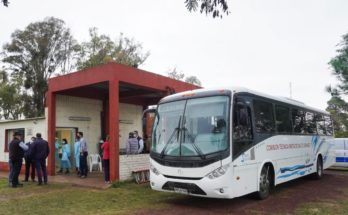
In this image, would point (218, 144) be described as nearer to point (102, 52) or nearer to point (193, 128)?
point (193, 128)

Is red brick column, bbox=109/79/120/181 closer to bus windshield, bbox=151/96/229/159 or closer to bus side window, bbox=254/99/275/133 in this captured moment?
bus windshield, bbox=151/96/229/159

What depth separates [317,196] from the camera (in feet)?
32.4

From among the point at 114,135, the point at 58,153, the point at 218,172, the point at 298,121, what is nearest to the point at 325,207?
the point at 218,172

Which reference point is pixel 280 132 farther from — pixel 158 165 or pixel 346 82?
pixel 346 82

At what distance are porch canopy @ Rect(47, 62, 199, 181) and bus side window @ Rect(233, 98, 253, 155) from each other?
499cm

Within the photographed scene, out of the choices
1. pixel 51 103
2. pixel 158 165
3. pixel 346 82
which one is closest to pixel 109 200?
pixel 158 165

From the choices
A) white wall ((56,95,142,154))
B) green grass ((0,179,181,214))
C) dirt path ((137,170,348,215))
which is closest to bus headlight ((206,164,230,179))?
dirt path ((137,170,348,215))

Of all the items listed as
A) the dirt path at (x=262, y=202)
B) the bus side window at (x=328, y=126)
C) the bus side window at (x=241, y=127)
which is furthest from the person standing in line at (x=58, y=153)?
the bus side window at (x=328, y=126)

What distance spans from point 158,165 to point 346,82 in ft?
66.5

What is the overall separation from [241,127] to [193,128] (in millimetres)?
1172

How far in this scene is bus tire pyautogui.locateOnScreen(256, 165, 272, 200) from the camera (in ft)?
29.9

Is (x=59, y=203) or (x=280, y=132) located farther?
(x=280, y=132)

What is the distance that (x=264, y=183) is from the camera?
934cm

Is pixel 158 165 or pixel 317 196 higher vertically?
pixel 158 165
